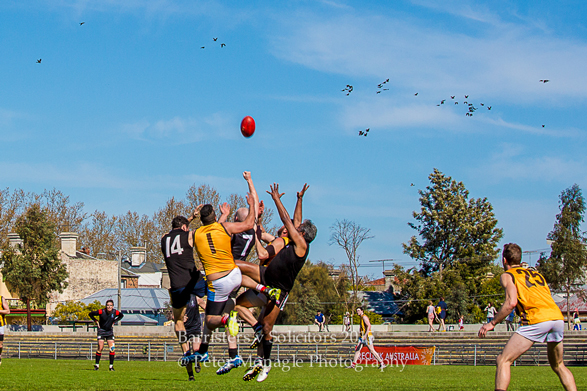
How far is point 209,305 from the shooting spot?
9273mm

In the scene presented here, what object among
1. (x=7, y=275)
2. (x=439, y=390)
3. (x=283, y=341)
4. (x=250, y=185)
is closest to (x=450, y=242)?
(x=283, y=341)

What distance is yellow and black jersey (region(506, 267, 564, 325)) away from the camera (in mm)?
8438

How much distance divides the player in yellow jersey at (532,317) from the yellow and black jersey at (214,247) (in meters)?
3.71

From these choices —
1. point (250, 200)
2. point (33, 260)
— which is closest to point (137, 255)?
point (33, 260)

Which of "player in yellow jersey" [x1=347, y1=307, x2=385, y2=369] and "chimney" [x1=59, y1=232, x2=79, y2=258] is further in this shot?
"chimney" [x1=59, y1=232, x2=79, y2=258]

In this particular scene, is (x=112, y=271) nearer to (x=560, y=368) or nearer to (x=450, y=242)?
(x=450, y=242)

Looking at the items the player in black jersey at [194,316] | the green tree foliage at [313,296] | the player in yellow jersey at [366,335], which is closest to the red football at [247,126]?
the player in black jersey at [194,316]

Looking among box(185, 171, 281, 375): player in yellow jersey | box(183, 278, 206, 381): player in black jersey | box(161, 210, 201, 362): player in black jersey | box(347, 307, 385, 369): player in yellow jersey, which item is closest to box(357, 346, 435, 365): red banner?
box(347, 307, 385, 369): player in yellow jersey

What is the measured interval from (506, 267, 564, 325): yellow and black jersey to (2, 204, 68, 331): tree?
42.0 m

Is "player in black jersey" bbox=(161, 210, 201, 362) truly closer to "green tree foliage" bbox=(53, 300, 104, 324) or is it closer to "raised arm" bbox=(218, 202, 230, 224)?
"raised arm" bbox=(218, 202, 230, 224)

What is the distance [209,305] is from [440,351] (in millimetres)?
23190

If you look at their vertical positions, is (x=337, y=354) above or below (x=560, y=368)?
below

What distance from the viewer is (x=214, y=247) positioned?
891cm

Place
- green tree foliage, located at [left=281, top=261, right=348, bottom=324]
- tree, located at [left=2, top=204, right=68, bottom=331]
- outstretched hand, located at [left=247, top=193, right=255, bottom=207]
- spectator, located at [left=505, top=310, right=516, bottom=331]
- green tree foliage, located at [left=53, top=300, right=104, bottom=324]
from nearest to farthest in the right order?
1. outstretched hand, located at [left=247, top=193, right=255, bottom=207]
2. spectator, located at [left=505, top=310, right=516, bottom=331]
3. tree, located at [left=2, top=204, right=68, bottom=331]
4. green tree foliage, located at [left=53, top=300, right=104, bottom=324]
5. green tree foliage, located at [left=281, top=261, right=348, bottom=324]
